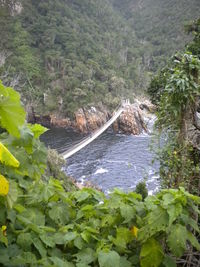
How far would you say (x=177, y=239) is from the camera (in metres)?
1.06

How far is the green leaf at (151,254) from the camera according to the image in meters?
1.11

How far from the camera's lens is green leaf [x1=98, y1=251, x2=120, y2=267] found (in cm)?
102

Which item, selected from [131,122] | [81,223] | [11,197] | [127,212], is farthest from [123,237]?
[131,122]

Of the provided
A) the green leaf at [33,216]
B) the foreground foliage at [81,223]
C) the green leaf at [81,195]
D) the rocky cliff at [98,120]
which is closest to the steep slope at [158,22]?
the rocky cliff at [98,120]

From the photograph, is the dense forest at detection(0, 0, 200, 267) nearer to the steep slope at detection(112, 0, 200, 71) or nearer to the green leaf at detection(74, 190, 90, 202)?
the green leaf at detection(74, 190, 90, 202)

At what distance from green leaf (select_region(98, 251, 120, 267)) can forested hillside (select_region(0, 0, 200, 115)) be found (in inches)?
766

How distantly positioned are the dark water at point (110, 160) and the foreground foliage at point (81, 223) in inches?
417

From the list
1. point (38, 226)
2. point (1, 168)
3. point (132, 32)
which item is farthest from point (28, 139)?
point (132, 32)

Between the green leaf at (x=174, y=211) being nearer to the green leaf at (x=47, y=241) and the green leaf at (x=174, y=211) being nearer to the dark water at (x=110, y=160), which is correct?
the green leaf at (x=47, y=241)

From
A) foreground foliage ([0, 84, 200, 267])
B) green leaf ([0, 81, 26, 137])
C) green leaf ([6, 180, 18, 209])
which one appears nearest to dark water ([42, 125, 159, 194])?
foreground foliage ([0, 84, 200, 267])

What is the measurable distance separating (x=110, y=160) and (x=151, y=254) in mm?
16634

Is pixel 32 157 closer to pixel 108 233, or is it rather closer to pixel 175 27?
pixel 108 233

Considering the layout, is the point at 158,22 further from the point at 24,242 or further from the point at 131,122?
the point at 24,242

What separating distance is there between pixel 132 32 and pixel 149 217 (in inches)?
2416
